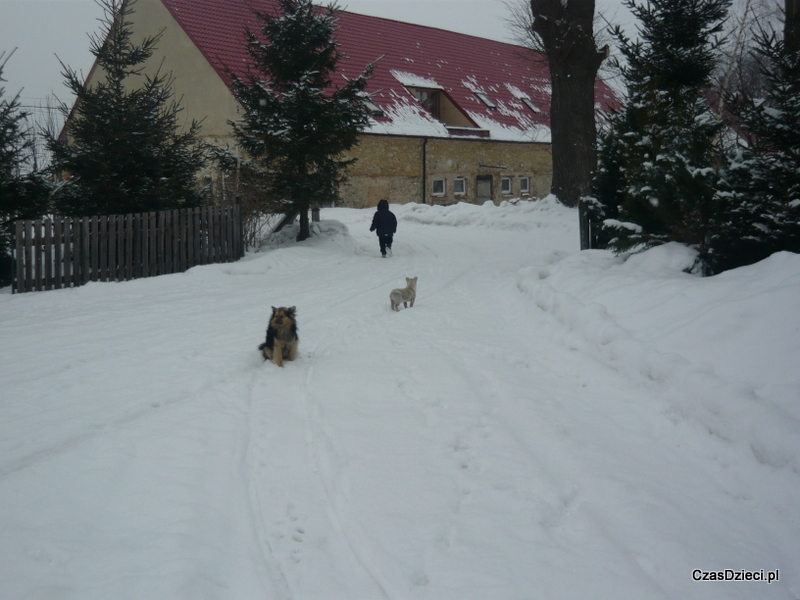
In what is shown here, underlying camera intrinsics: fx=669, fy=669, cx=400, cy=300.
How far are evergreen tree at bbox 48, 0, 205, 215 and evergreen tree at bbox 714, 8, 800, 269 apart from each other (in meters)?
12.3

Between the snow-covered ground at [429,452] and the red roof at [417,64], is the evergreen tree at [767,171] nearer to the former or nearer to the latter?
the snow-covered ground at [429,452]

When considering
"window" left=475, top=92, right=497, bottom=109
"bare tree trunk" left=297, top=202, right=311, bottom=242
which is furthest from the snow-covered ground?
"window" left=475, top=92, right=497, bottom=109

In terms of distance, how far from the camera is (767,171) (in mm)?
7777

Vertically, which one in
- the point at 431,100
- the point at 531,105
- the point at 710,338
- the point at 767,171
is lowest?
the point at 710,338

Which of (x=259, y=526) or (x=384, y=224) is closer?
(x=259, y=526)

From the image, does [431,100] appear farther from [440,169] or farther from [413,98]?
[440,169]

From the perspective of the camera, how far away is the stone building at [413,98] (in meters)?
28.9

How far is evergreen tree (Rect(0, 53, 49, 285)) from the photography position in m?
13.9

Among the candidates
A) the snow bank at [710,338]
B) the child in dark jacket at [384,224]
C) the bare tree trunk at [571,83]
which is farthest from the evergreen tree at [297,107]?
the snow bank at [710,338]

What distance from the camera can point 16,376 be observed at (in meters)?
7.25

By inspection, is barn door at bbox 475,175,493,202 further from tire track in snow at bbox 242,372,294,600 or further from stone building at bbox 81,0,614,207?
tire track in snow at bbox 242,372,294,600

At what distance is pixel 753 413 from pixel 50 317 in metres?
10.1

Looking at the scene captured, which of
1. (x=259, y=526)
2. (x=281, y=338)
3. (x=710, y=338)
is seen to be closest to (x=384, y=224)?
(x=281, y=338)

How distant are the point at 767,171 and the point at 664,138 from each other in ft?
7.57
